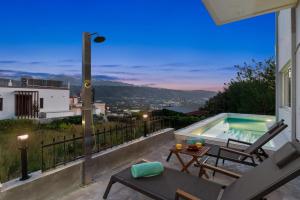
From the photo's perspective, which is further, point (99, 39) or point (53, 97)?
point (53, 97)

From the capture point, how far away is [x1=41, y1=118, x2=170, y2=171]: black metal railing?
3.76 meters

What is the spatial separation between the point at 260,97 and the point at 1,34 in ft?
69.6

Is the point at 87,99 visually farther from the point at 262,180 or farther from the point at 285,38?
the point at 285,38

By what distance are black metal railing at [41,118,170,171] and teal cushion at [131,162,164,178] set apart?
50.4 inches

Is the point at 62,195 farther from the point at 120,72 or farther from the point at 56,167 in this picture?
the point at 120,72

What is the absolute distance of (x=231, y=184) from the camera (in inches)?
112

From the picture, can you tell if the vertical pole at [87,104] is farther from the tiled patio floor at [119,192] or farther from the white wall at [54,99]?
the white wall at [54,99]

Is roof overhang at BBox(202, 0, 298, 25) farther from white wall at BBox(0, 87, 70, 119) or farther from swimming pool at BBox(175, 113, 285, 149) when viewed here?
white wall at BBox(0, 87, 70, 119)

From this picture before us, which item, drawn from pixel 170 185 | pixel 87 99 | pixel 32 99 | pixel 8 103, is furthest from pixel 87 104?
pixel 32 99

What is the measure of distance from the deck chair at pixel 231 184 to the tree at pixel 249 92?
14431mm

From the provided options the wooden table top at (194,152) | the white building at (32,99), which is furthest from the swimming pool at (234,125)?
the white building at (32,99)

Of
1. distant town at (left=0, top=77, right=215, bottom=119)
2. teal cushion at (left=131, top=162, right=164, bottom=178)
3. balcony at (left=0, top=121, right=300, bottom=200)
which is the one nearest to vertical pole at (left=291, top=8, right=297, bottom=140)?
balcony at (left=0, top=121, right=300, bottom=200)

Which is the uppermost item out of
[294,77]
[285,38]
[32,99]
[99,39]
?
[285,38]

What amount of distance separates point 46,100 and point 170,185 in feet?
73.8
